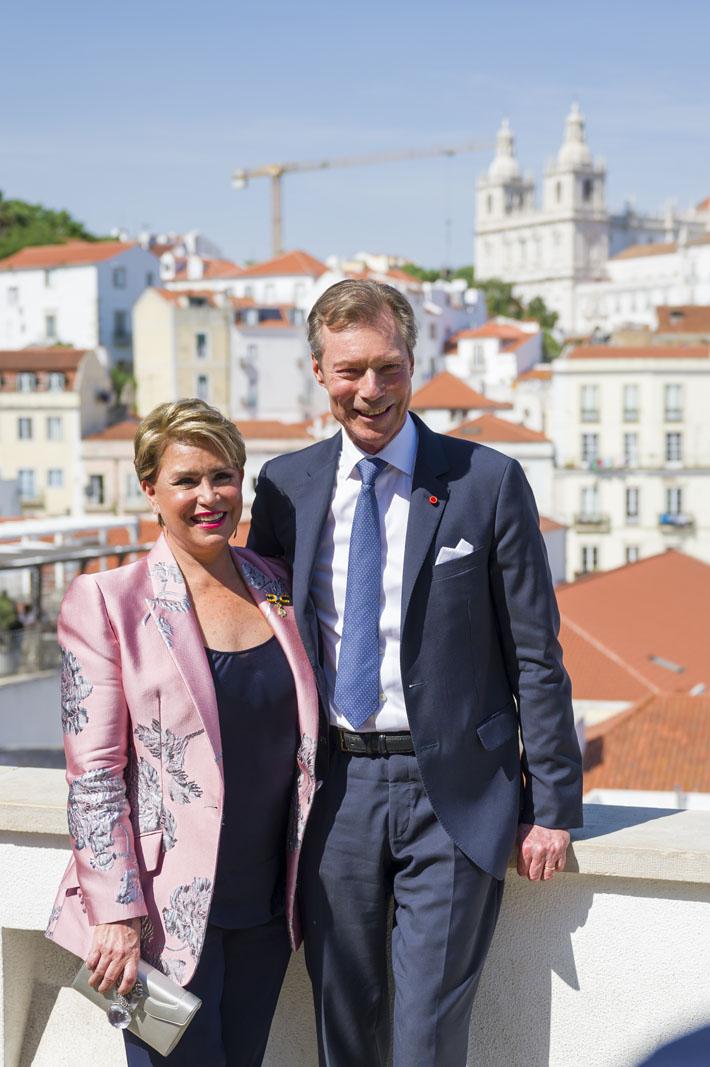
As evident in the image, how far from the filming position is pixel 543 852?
2.74 m

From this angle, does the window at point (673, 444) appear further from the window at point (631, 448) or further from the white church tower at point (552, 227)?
the white church tower at point (552, 227)

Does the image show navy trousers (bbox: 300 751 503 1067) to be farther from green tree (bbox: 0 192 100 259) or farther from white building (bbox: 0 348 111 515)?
green tree (bbox: 0 192 100 259)

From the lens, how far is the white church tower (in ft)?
415

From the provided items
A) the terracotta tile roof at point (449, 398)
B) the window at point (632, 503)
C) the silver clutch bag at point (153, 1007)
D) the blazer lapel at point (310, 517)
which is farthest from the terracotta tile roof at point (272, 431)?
the silver clutch bag at point (153, 1007)

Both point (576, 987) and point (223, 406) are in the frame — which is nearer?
point (576, 987)

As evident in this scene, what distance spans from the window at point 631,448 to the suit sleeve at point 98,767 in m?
45.4

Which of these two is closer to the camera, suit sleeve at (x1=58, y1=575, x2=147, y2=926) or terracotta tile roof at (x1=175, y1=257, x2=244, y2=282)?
suit sleeve at (x1=58, y1=575, x2=147, y2=926)

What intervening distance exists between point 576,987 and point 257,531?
1239mm

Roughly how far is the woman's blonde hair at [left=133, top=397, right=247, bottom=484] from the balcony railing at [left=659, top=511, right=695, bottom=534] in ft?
147

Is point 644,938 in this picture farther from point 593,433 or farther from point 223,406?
point 223,406

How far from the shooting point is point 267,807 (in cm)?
270

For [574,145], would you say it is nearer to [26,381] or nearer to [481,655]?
[26,381]

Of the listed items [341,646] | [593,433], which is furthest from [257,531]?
[593,433]

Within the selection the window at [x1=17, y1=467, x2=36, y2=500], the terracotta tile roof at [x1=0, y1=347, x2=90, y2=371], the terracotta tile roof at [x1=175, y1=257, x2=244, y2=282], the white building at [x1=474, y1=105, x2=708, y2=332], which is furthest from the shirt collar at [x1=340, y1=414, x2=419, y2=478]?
the white building at [x1=474, y1=105, x2=708, y2=332]
